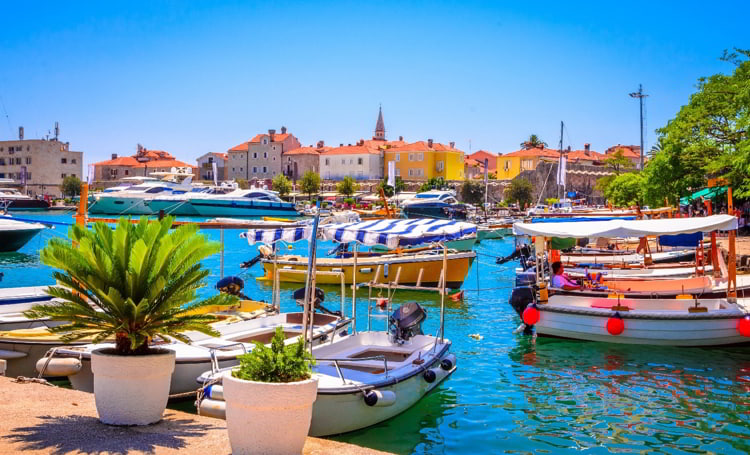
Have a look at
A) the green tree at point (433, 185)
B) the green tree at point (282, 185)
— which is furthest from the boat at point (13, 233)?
the green tree at point (282, 185)

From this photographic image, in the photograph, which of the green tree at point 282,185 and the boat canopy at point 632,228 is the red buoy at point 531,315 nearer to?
the boat canopy at point 632,228

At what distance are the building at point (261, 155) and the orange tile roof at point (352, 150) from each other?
7414mm

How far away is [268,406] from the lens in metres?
6.96

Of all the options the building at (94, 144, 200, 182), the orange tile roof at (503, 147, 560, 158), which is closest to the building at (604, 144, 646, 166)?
the orange tile roof at (503, 147, 560, 158)

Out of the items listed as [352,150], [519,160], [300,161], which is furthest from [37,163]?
[519,160]

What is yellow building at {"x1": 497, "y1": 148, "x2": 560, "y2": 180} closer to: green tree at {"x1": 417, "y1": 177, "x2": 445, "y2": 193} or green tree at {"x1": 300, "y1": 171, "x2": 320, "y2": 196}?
green tree at {"x1": 417, "y1": 177, "x2": 445, "y2": 193}

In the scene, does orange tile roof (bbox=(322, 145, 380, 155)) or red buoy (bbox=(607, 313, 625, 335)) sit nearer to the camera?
red buoy (bbox=(607, 313, 625, 335))

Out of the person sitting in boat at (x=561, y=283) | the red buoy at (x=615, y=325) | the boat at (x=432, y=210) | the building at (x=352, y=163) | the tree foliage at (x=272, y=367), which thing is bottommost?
the red buoy at (x=615, y=325)

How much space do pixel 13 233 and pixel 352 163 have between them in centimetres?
7991

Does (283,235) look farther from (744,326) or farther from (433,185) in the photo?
(433,185)

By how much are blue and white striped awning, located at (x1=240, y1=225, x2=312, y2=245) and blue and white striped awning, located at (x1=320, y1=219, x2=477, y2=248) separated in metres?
0.43

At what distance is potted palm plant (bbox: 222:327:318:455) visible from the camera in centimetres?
697

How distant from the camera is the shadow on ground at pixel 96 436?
7.59 meters

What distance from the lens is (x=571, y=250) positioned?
37.4 meters
